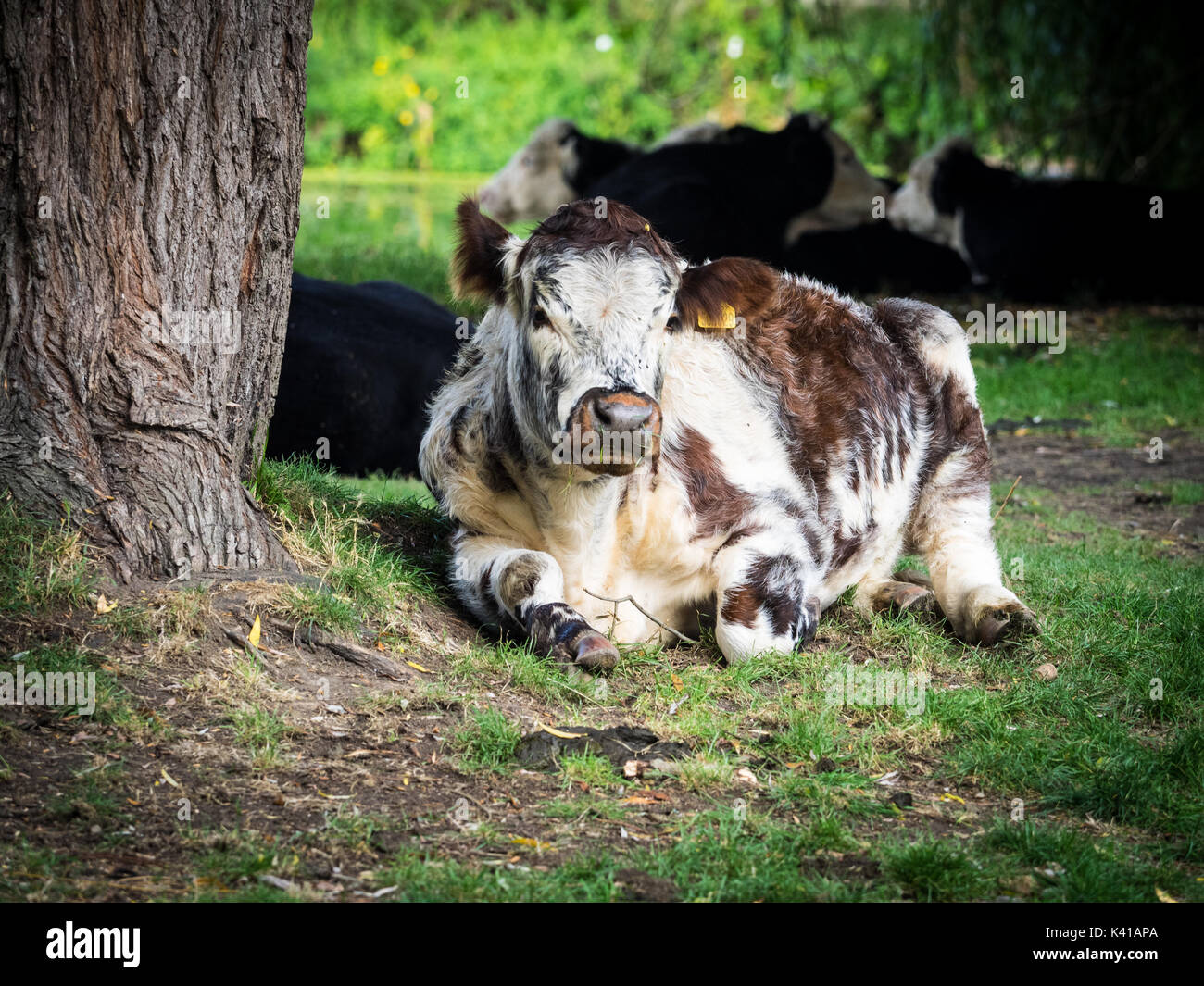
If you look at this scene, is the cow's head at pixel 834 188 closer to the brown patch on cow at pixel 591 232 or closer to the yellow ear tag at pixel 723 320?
the yellow ear tag at pixel 723 320

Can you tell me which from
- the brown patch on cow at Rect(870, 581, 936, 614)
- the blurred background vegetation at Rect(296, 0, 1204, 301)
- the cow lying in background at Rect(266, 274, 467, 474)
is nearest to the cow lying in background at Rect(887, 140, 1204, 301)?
the blurred background vegetation at Rect(296, 0, 1204, 301)

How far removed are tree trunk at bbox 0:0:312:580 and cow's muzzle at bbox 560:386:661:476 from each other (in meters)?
1.29

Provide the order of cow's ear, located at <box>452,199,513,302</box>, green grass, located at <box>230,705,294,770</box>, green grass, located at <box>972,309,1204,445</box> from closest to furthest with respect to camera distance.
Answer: green grass, located at <box>230,705,294,770</box> → cow's ear, located at <box>452,199,513,302</box> → green grass, located at <box>972,309,1204,445</box>

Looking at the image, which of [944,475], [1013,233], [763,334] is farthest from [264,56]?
[1013,233]

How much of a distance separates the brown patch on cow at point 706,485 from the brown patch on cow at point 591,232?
2.52 feet

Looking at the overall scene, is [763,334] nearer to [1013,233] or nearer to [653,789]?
→ [653,789]

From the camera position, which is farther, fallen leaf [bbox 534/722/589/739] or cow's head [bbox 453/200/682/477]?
cow's head [bbox 453/200/682/477]

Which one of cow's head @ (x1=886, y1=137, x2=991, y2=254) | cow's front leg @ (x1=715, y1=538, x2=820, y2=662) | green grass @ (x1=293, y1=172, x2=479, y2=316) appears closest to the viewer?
cow's front leg @ (x1=715, y1=538, x2=820, y2=662)

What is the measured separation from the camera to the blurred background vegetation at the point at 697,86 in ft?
47.0

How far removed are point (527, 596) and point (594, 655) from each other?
433 millimetres

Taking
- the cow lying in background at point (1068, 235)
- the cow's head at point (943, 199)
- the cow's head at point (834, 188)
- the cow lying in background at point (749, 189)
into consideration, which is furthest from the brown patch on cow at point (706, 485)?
the cow's head at point (943, 199)

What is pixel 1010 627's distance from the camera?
5.45 meters

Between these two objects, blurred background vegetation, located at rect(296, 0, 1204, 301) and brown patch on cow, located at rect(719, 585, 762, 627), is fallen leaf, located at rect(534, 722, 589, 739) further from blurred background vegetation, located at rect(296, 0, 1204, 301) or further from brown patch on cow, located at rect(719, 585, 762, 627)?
blurred background vegetation, located at rect(296, 0, 1204, 301)

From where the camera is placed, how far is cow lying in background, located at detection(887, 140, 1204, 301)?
14.6 meters
